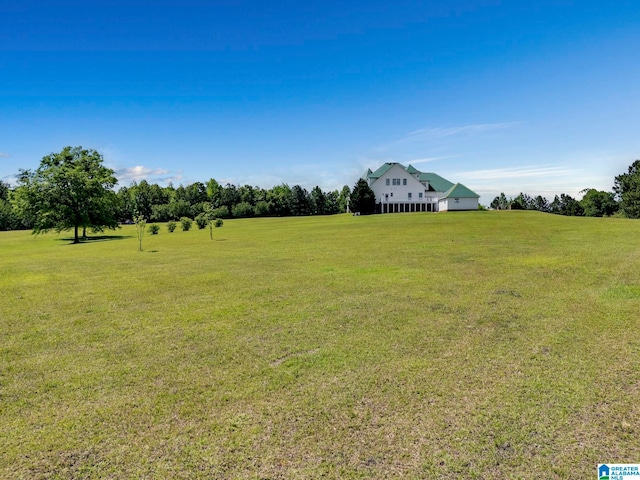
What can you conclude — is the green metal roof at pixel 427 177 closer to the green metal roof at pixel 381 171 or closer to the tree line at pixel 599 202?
the green metal roof at pixel 381 171

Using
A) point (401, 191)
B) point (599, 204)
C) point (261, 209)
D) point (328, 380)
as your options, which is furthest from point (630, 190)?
point (328, 380)

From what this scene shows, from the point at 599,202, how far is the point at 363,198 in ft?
282

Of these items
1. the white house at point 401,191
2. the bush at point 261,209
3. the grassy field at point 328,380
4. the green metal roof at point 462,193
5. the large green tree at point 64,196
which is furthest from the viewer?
the bush at point 261,209

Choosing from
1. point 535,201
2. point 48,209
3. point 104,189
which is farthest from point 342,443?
point 535,201

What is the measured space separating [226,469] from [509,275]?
11.4 meters

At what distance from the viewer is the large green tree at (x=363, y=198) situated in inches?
2489

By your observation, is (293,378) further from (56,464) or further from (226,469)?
(56,464)

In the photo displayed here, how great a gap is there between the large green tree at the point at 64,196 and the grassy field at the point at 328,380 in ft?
114

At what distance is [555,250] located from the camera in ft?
56.9

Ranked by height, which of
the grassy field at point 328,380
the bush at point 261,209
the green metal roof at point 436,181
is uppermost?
the green metal roof at point 436,181

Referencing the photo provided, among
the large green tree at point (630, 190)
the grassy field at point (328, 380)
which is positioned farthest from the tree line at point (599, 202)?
the grassy field at point (328, 380)

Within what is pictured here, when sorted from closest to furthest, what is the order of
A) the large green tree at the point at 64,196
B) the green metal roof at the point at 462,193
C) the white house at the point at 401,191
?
the large green tree at the point at 64,196 → the green metal roof at the point at 462,193 → the white house at the point at 401,191

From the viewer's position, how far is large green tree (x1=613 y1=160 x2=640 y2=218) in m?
70.4

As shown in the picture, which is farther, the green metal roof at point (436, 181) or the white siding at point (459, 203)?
the green metal roof at point (436, 181)
